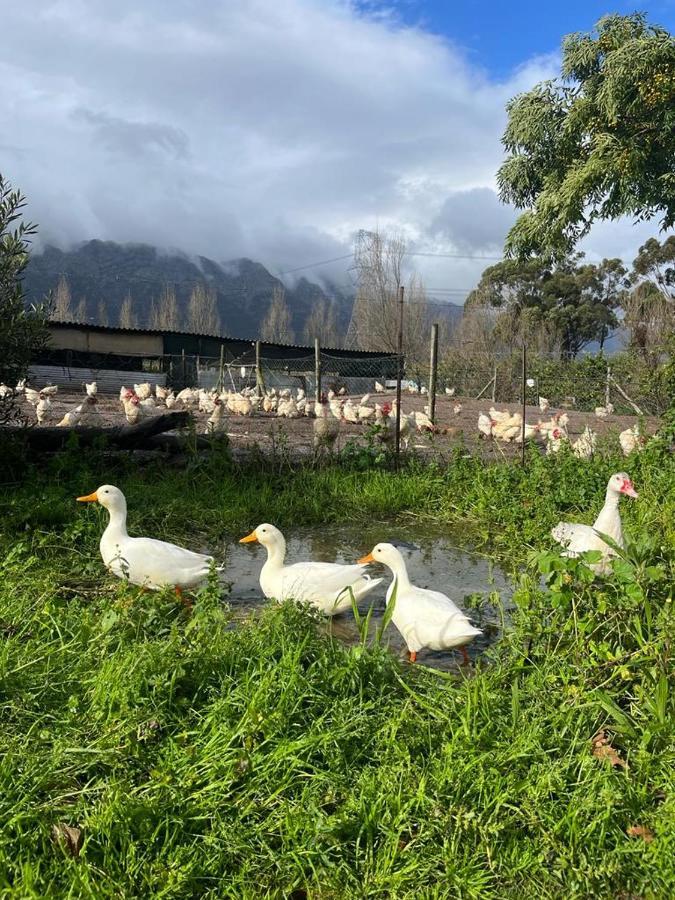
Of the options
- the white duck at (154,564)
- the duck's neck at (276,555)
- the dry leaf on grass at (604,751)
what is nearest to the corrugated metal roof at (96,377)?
the white duck at (154,564)

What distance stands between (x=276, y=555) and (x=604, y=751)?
2.30m

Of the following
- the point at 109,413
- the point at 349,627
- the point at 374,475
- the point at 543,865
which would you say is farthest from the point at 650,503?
the point at 109,413

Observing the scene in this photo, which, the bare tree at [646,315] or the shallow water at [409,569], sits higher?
the bare tree at [646,315]

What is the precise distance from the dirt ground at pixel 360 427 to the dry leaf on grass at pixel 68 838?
20.4ft

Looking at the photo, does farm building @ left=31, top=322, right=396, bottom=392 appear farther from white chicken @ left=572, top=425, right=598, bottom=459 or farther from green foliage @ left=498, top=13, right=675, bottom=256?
white chicken @ left=572, top=425, right=598, bottom=459

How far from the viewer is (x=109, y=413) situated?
52.2ft

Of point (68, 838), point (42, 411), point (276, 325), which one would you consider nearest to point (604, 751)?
point (68, 838)

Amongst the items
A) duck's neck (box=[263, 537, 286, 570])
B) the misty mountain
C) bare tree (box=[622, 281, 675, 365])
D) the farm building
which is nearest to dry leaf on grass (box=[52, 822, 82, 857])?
duck's neck (box=[263, 537, 286, 570])

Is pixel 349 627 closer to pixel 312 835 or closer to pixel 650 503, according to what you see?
pixel 312 835

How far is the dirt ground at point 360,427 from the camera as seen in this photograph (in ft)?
34.6

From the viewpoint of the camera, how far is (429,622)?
3367mm

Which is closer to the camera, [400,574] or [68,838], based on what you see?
[68,838]

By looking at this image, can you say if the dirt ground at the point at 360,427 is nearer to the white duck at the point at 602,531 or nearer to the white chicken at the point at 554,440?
the white chicken at the point at 554,440

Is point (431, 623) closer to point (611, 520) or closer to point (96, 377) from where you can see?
point (611, 520)
